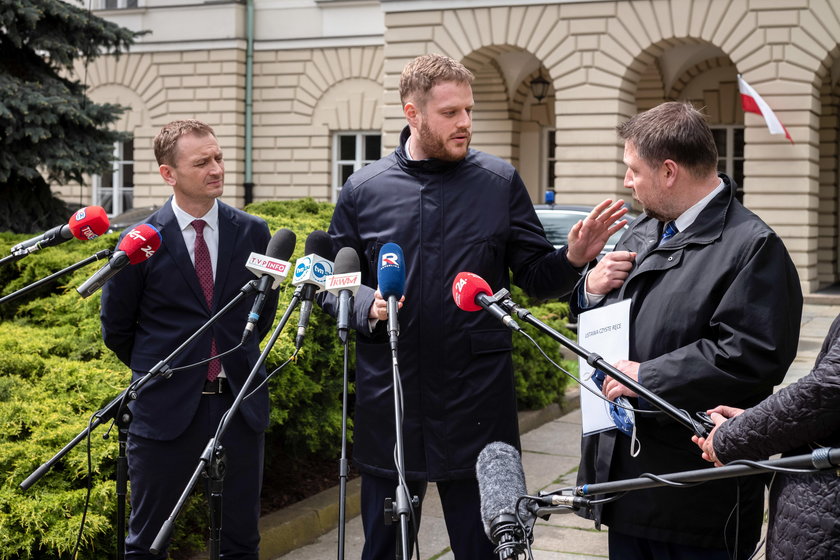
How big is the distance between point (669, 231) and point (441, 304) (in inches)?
33.2

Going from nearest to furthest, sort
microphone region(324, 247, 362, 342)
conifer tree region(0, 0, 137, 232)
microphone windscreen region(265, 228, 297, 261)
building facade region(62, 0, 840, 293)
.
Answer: microphone region(324, 247, 362, 342) → microphone windscreen region(265, 228, 297, 261) → conifer tree region(0, 0, 137, 232) → building facade region(62, 0, 840, 293)

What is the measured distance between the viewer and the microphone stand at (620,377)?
8.20ft

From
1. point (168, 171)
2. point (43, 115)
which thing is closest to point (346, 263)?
point (168, 171)

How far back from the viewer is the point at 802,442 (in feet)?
8.39

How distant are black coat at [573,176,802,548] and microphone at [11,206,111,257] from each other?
1778mm

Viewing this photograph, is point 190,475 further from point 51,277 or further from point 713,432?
point 713,432

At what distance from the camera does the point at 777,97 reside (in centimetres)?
2117

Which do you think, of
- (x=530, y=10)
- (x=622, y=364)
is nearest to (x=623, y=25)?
(x=530, y=10)

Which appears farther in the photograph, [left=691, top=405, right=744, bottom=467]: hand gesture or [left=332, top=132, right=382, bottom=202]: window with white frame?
[left=332, top=132, right=382, bottom=202]: window with white frame

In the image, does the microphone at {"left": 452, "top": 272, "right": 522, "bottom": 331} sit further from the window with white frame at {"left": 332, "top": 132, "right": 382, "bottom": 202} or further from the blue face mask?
the window with white frame at {"left": 332, "top": 132, "right": 382, "bottom": 202}

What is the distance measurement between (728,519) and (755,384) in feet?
1.39

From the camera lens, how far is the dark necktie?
10.9ft

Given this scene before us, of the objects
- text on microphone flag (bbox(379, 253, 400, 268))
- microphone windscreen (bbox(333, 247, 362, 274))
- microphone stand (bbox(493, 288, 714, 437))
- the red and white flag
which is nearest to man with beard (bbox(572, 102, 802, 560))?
microphone stand (bbox(493, 288, 714, 437))

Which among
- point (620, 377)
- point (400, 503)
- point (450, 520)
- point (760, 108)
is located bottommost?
point (450, 520)
